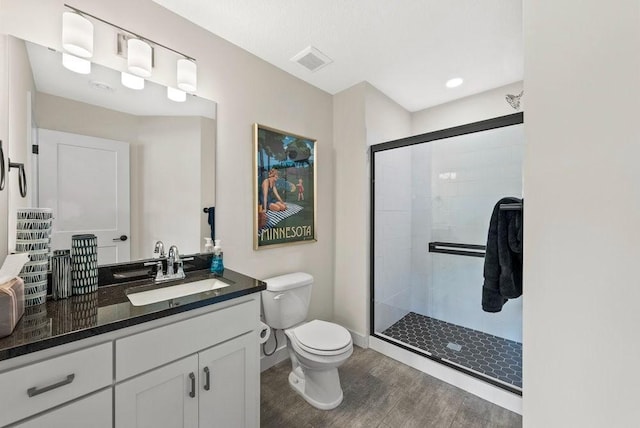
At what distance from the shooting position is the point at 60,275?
3.64 feet

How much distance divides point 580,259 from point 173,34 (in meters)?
2.14

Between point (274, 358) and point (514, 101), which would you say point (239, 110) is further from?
point (514, 101)

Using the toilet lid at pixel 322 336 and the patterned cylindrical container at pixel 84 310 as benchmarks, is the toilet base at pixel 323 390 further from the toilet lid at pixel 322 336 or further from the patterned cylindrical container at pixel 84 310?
the patterned cylindrical container at pixel 84 310

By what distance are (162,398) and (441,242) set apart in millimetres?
2623

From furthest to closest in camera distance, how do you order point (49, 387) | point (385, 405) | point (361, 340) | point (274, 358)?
point (361, 340)
point (274, 358)
point (385, 405)
point (49, 387)

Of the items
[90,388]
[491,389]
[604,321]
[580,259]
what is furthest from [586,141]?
[491,389]

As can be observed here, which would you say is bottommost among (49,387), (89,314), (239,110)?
(49,387)

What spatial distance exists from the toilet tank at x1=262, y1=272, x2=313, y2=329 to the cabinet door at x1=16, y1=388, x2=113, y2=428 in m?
1.03

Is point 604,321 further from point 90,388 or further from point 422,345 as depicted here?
point 422,345

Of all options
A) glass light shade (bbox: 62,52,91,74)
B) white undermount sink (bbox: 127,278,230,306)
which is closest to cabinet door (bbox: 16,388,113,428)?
white undermount sink (bbox: 127,278,230,306)

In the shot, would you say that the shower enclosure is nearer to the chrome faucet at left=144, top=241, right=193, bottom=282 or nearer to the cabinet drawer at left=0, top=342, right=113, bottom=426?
the chrome faucet at left=144, top=241, right=193, bottom=282

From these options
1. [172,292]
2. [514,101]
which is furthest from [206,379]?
[514,101]

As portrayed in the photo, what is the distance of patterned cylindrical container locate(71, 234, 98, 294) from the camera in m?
1.16

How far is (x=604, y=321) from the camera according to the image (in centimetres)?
59
